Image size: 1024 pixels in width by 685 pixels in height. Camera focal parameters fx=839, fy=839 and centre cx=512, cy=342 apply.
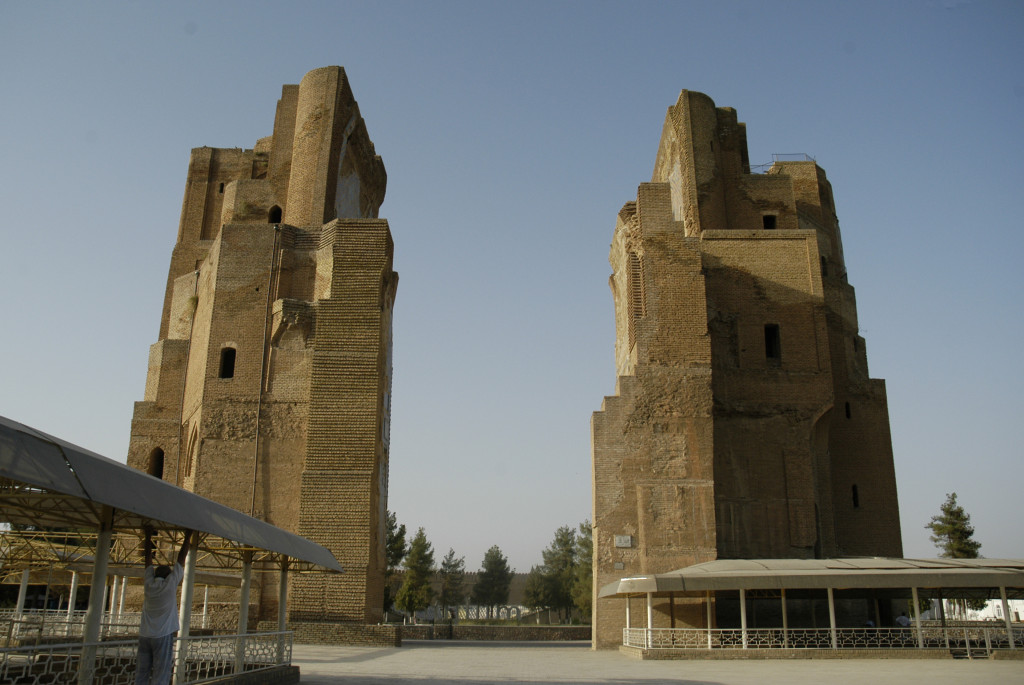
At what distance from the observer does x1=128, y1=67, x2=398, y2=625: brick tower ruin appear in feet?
63.1

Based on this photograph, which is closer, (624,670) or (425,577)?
(624,670)

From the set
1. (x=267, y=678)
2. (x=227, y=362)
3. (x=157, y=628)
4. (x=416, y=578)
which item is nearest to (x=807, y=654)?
(x=267, y=678)

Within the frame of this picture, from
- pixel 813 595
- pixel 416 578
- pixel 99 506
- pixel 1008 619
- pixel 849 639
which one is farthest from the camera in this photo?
pixel 416 578

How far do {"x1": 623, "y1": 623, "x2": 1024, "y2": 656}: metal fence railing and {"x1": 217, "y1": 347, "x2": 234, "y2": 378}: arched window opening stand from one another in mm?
11534

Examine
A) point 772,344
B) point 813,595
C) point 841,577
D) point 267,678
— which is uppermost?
point 772,344

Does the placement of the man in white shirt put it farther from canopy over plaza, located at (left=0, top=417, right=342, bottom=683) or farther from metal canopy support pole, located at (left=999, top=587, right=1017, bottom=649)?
metal canopy support pole, located at (left=999, top=587, right=1017, bottom=649)

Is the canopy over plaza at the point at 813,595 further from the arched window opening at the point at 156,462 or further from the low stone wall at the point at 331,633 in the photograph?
the arched window opening at the point at 156,462

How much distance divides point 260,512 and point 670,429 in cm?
985

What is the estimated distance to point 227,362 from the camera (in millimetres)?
21188

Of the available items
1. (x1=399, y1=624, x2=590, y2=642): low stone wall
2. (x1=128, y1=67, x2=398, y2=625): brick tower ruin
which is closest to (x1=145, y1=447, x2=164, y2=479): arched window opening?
(x1=128, y1=67, x2=398, y2=625): brick tower ruin

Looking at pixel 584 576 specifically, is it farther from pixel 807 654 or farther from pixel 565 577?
pixel 807 654

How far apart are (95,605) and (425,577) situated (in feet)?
121

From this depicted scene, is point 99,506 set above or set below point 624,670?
above

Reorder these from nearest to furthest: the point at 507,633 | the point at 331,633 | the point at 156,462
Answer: the point at 331,633, the point at 156,462, the point at 507,633
